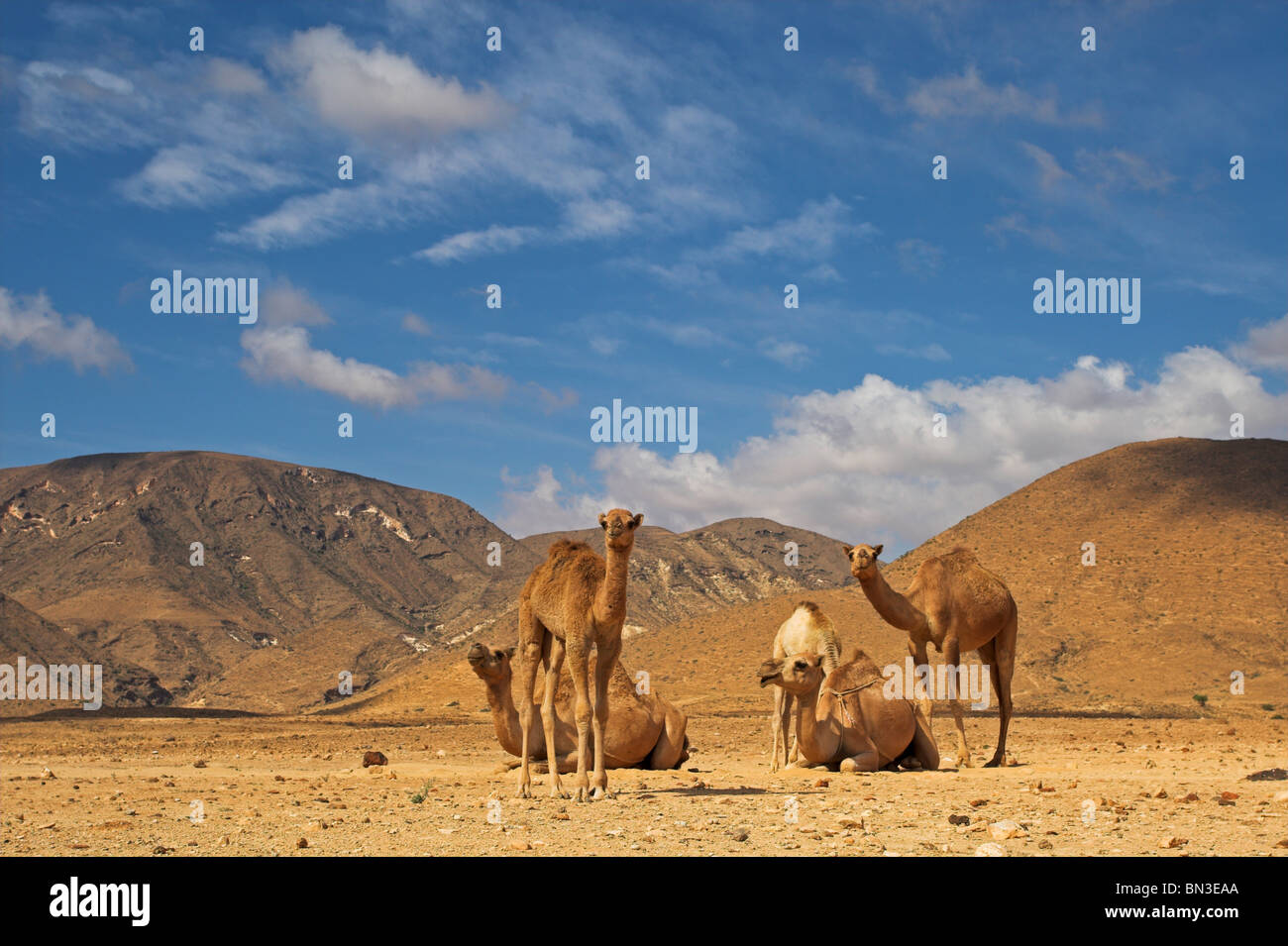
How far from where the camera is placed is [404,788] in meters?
14.2

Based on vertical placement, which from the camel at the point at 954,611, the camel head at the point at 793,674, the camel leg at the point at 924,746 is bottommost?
the camel leg at the point at 924,746

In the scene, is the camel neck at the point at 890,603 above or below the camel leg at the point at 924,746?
above

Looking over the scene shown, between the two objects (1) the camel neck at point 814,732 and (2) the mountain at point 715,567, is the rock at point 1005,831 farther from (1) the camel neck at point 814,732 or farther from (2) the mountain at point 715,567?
(2) the mountain at point 715,567

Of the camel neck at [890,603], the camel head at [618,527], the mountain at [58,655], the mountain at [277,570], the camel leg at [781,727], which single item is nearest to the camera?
the camel head at [618,527]

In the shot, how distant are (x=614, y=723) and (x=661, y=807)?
15.1 feet

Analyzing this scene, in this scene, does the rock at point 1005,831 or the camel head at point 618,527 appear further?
the camel head at point 618,527

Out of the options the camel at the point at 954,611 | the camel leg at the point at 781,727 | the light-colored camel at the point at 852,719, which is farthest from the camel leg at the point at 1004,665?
the camel leg at the point at 781,727

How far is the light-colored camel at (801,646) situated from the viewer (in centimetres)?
1631

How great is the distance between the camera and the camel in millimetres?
16859

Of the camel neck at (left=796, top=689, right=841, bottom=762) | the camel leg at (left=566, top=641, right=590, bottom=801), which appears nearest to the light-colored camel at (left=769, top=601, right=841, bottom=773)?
the camel neck at (left=796, top=689, right=841, bottom=762)

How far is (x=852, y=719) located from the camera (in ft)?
51.6

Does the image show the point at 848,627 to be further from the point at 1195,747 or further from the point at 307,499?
the point at 307,499

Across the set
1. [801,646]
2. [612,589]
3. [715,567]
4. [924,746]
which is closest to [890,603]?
[801,646]

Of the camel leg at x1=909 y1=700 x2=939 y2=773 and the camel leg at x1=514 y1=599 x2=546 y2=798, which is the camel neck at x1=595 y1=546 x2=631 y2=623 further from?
the camel leg at x1=909 y1=700 x2=939 y2=773
